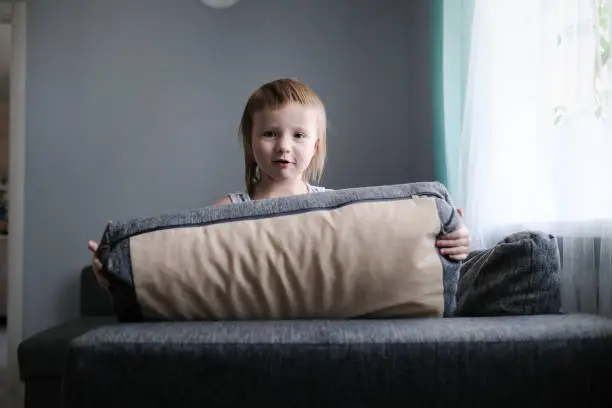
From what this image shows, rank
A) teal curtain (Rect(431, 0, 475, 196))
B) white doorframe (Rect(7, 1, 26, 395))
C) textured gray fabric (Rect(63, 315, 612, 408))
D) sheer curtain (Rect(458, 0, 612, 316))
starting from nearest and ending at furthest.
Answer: textured gray fabric (Rect(63, 315, 612, 408)), sheer curtain (Rect(458, 0, 612, 316)), teal curtain (Rect(431, 0, 475, 196)), white doorframe (Rect(7, 1, 26, 395))

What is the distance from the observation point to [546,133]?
5.60ft

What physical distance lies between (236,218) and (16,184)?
110 inches

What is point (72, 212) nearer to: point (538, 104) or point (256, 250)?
point (538, 104)

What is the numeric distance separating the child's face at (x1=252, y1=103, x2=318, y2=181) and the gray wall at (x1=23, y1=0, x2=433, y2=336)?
69.8 inches

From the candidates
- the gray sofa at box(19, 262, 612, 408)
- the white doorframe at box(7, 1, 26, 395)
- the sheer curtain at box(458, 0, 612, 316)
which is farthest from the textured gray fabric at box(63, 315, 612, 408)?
the white doorframe at box(7, 1, 26, 395)

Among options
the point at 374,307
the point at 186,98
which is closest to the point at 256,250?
the point at 374,307

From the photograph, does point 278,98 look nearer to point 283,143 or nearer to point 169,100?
point 283,143

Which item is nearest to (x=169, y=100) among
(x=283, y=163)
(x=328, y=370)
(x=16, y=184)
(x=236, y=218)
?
(x=16, y=184)

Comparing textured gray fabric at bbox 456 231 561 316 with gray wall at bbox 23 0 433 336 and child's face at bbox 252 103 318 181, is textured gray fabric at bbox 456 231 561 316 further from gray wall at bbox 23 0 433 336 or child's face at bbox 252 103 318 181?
gray wall at bbox 23 0 433 336

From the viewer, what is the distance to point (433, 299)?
82 centimetres

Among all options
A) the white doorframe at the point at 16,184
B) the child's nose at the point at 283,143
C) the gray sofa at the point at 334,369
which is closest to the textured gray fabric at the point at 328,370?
the gray sofa at the point at 334,369

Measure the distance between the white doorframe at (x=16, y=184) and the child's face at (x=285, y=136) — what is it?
213 cm

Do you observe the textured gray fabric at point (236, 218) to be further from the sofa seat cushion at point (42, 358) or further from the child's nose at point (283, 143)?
the sofa seat cushion at point (42, 358)

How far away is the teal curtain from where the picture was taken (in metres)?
2.47
